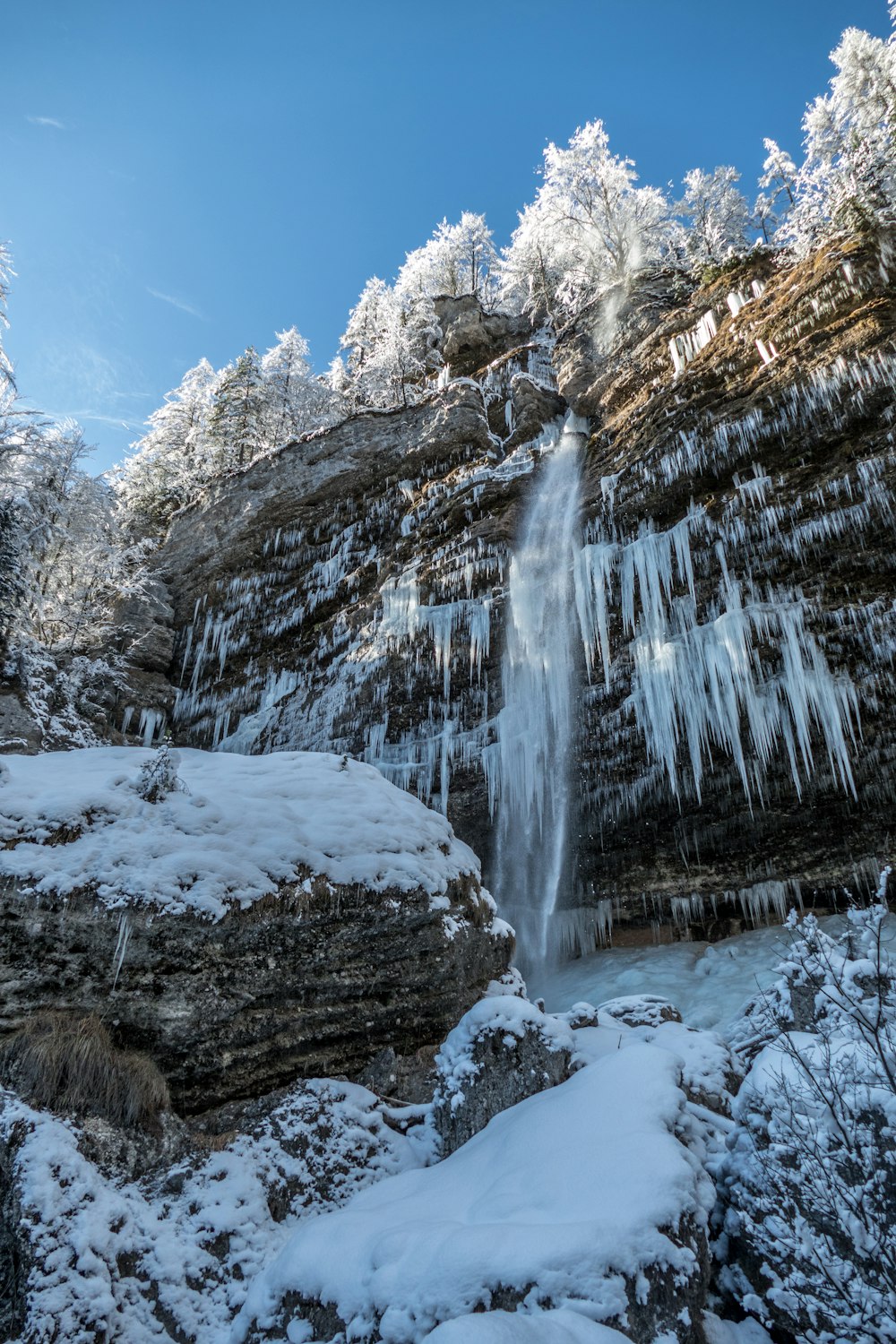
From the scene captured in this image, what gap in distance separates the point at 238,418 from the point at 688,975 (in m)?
26.3

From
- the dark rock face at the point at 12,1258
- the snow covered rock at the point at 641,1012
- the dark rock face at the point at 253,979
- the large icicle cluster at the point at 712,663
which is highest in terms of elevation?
the large icicle cluster at the point at 712,663

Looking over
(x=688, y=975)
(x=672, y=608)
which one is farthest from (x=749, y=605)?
(x=688, y=975)

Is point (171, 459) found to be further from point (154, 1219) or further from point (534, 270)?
point (154, 1219)

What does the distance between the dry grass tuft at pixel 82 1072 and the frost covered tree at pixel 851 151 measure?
1522cm

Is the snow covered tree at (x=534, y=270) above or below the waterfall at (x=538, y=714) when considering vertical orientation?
above

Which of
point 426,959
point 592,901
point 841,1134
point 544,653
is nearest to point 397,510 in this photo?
point 544,653

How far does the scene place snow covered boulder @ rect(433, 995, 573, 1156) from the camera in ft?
19.7

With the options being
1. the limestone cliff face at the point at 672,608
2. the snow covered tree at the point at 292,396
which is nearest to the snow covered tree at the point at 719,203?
the limestone cliff face at the point at 672,608

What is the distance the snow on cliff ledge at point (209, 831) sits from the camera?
6.29m

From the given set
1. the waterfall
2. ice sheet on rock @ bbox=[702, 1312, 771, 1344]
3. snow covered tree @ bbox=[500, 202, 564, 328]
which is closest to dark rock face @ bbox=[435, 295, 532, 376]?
snow covered tree @ bbox=[500, 202, 564, 328]

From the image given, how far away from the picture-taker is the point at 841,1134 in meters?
3.79

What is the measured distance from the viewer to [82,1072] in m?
5.49

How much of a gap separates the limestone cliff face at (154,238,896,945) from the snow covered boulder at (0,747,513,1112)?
593cm

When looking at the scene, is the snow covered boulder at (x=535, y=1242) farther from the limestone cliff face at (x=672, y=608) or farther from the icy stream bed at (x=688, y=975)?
the limestone cliff face at (x=672, y=608)
